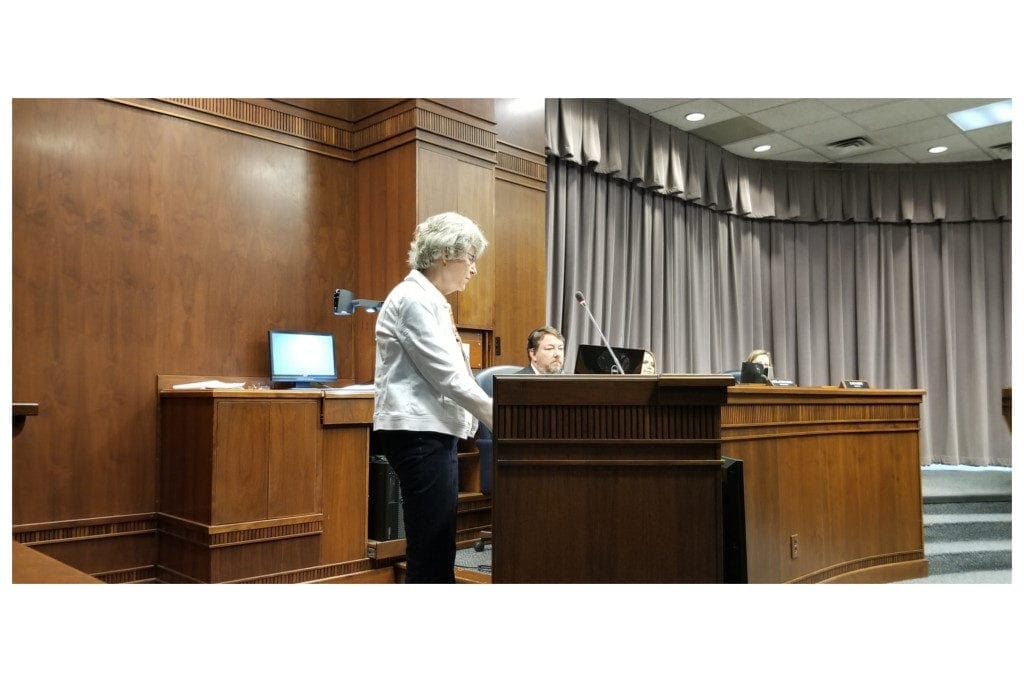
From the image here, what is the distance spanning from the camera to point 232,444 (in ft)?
11.5

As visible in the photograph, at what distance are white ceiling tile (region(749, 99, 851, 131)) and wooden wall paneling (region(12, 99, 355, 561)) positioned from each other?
12.7 feet

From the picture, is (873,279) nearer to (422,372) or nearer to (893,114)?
(893,114)

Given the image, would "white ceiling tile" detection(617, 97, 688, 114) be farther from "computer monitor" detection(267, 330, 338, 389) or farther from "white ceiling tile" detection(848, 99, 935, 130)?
"computer monitor" detection(267, 330, 338, 389)

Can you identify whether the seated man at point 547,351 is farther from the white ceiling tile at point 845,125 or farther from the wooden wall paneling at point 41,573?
the white ceiling tile at point 845,125

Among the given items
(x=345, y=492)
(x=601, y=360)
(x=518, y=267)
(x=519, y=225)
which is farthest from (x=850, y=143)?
(x=345, y=492)

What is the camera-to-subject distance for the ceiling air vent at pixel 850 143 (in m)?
7.11

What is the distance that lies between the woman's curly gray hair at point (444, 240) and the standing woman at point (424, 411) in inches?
2.9

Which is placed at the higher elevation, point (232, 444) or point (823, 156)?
point (823, 156)

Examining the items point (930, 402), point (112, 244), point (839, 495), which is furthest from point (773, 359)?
point (112, 244)

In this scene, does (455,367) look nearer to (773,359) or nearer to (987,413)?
(773,359)

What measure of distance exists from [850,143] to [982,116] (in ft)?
3.41

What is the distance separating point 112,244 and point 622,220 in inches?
150

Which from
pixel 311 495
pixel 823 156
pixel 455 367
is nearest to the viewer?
pixel 455 367
